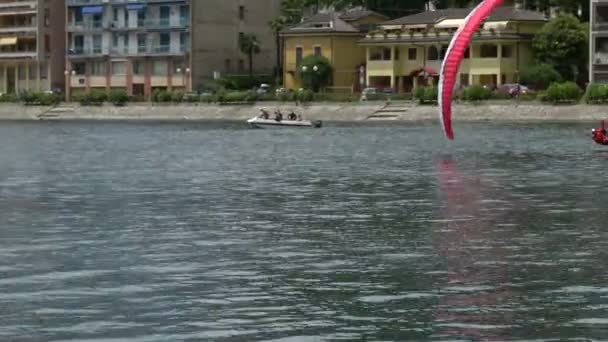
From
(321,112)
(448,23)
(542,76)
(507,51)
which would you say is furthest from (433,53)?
(321,112)

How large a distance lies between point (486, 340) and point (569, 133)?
73297mm

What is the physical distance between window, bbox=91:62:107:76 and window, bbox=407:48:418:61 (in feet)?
118

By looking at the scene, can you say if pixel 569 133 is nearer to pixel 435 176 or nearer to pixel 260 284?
pixel 435 176

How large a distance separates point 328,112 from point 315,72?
12.7m

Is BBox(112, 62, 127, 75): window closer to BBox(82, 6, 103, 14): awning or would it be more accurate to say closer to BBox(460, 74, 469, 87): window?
BBox(82, 6, 103, 14): awning

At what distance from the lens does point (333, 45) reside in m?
142

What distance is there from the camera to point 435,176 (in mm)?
54375

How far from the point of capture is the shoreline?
366 feet

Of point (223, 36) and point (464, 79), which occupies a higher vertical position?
point (223, 36)

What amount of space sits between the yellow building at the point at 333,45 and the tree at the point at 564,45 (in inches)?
851

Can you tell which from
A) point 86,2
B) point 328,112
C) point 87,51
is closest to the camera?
point 328,112

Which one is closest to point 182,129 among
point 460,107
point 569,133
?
point 460,107

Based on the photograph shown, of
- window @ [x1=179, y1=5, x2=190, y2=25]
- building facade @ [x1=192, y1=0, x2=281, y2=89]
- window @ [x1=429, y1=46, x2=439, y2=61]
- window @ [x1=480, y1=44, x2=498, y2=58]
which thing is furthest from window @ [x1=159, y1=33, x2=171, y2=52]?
window @ [x1=480, y1=44, x2=498, y2=58]

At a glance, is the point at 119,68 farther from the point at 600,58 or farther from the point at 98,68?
the point at 600,58
